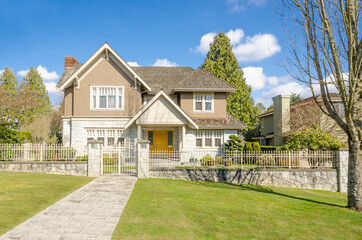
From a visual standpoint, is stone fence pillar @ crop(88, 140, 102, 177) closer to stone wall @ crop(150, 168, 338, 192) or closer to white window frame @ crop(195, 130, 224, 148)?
stone wall @ crop(150, 168, 338, 192)

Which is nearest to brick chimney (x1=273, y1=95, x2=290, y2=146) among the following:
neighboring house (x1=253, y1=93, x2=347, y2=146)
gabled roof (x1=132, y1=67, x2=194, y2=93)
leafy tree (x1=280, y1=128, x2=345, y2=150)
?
neighboring house (x1=253, y1=93, x2=347, y2=146)

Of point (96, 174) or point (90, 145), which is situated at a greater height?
point (90, 145)

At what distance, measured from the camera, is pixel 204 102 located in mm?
23203

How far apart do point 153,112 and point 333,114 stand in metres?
13.1

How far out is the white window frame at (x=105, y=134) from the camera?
21.3m

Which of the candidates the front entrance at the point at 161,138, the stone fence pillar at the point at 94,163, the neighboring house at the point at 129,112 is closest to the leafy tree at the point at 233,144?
the neighboring house at the point at 129,112

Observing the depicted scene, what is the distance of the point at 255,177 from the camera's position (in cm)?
1547

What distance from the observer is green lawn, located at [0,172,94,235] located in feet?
22.9

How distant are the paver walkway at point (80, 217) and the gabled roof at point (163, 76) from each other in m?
14.9

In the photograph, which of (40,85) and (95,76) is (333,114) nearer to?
(95,76)

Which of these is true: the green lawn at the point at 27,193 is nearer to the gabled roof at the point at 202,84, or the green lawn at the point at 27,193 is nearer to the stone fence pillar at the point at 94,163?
the stone fence pillar at the point at 94,163

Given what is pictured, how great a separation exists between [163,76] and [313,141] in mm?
15395

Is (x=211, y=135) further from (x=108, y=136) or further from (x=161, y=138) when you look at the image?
(x=108, y=136)

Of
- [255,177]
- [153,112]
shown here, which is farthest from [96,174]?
[255,177]
